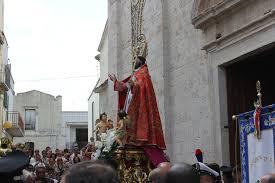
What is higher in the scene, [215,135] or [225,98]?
[225,98]

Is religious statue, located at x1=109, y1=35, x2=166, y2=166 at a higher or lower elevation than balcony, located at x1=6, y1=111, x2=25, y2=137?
lower

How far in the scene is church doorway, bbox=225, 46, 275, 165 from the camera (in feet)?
28.8

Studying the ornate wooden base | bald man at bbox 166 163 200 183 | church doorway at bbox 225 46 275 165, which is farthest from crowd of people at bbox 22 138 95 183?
→ bald man at bbox 166 163 200 183

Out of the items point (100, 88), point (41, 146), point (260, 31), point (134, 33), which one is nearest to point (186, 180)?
point (260, 31)

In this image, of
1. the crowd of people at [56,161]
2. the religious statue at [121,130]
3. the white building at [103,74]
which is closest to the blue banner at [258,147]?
the religious statue at [121,130]

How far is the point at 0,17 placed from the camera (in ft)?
86.8

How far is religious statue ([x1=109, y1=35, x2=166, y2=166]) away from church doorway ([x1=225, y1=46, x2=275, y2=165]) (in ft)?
4.31

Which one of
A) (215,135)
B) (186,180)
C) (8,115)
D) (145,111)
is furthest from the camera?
(8,115)

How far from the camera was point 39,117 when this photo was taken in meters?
40.8

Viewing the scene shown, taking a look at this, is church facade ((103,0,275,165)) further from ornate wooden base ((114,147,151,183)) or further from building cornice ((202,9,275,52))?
ornate wooden base ((114,147,151,183))

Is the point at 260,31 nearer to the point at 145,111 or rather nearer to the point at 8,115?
the point at 145,111

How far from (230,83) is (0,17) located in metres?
19.7

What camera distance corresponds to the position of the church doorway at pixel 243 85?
877cm

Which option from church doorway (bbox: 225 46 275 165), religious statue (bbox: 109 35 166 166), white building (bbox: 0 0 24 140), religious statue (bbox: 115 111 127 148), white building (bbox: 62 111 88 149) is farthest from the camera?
white building (bbox: 62 111 88 149)
